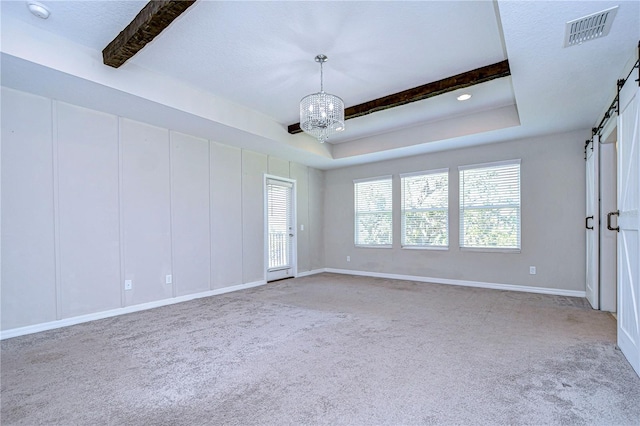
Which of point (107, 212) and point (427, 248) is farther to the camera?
point (427, 248)

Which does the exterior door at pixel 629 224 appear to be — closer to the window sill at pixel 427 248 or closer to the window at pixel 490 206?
the window at pixel 490 206

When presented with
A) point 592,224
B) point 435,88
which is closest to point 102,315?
point 435,88

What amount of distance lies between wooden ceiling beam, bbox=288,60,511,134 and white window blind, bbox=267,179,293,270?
94.7 inches

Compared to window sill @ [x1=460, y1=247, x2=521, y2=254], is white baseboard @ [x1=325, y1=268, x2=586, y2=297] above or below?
below

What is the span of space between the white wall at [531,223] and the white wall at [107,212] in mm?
3403

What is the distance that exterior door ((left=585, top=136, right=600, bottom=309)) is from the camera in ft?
12.9

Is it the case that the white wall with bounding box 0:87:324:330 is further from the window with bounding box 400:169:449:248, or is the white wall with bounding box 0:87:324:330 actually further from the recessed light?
the window with bounding box 400:169:449:248

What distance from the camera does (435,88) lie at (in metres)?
3.71

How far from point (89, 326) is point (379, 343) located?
317 cm

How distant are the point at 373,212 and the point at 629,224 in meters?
4.49

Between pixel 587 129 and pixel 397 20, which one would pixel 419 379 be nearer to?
pixel 397 20

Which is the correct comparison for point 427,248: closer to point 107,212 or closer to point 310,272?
point 310,272

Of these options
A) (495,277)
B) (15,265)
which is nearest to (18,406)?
(15,265)

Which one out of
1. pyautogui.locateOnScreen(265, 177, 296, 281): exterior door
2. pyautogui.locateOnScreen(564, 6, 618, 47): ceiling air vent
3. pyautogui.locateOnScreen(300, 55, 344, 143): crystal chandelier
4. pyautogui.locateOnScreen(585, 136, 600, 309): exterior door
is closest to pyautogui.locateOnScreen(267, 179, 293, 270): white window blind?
pyautogui.locateOnScreen(265, 177, 296, 281): exterior door
